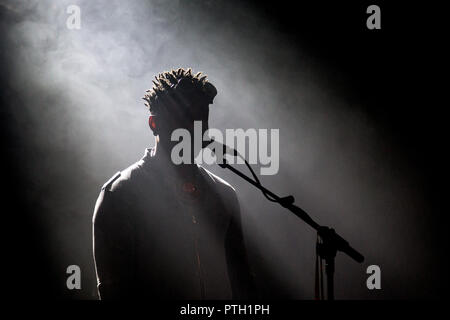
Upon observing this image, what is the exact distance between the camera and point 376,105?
292cm

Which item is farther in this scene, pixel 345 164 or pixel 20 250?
pixel 345 164

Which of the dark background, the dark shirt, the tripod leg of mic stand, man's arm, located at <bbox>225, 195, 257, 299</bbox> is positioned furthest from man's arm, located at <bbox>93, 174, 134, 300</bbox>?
the dark background

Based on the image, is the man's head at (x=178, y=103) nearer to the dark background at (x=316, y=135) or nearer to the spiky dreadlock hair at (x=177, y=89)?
the spiky dreadlock hair at (x=177, y=89)

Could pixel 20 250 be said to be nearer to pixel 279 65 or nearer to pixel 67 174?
pixel 67 174

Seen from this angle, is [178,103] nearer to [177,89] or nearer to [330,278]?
[177,89]

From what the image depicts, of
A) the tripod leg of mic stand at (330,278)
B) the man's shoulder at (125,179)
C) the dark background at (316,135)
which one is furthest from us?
the dark background at (316,135)

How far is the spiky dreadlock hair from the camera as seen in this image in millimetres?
1381

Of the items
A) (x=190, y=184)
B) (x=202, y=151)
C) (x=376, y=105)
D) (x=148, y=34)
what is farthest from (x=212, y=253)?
(x=376, y=105)

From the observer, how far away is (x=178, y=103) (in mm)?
1370

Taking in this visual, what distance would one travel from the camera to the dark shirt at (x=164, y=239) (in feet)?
4.07

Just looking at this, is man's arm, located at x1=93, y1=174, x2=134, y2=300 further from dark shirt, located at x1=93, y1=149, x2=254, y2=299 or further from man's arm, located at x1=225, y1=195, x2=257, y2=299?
man's arm, located at x1=225, y1=195, x2=257, y2=299

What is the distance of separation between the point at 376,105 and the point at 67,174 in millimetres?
2575

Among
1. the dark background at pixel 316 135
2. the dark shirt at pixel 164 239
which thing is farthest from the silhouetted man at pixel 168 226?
the dark background at pixel 316 135
